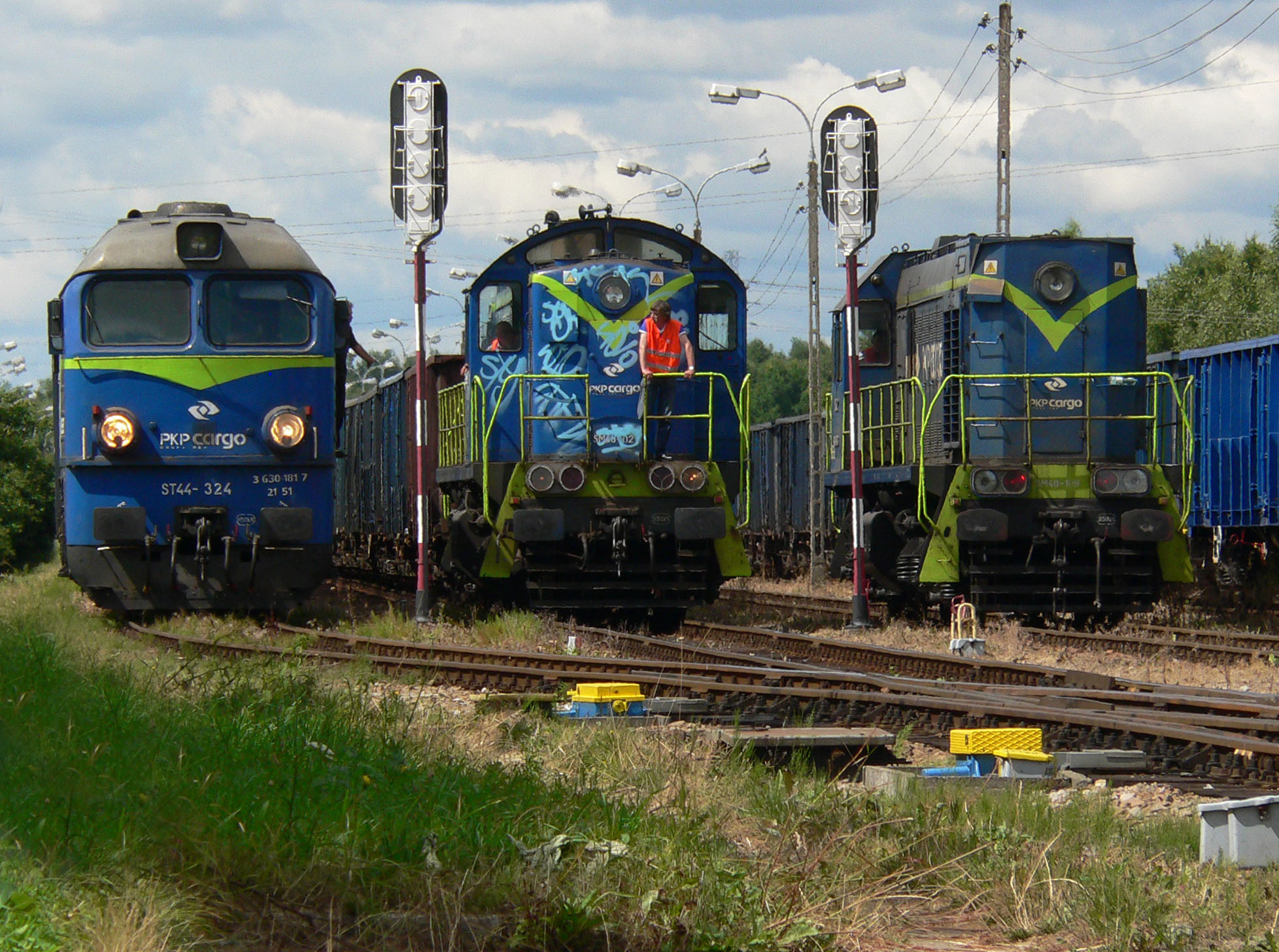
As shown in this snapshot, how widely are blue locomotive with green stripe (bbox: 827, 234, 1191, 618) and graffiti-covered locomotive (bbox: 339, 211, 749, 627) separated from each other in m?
1.82

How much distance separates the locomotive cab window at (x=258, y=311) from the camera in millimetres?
12727

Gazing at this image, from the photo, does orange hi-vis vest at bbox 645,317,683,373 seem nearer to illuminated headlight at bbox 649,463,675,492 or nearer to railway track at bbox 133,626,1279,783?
illuminated headlight at bbox 649,463,675,492

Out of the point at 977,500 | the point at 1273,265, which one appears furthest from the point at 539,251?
the point at 1273,265

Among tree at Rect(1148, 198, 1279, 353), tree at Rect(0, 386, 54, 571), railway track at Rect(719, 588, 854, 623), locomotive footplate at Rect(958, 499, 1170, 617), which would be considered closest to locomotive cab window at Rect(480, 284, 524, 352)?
locomotive footplate at Rect(958, 499, 1170, 617)

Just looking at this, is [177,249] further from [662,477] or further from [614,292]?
[662,477]

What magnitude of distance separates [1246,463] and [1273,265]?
39985 millimetres

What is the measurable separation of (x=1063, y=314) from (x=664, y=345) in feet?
12.4

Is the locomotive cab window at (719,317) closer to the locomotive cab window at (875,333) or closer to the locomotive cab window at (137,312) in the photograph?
the locomotive cab window at (875,333)

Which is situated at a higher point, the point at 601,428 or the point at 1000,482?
the point at 601,428

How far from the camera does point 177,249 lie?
12.7m

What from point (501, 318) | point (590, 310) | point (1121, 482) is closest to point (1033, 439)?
point (1121, 482)

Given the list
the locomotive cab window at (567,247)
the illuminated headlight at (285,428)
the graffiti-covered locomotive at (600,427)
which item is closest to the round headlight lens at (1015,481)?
the graffiti-covered locomotive at (600,427)

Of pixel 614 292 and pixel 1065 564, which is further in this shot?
pixel 614 292

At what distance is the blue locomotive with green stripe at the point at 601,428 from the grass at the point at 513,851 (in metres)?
7.03
